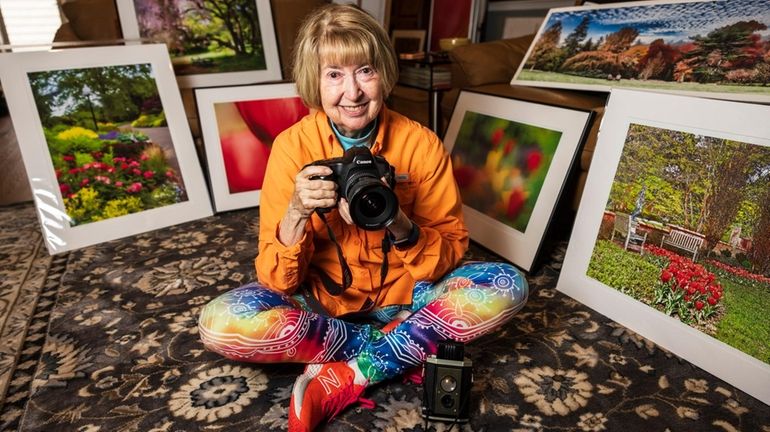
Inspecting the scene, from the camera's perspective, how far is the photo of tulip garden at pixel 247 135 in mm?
2375

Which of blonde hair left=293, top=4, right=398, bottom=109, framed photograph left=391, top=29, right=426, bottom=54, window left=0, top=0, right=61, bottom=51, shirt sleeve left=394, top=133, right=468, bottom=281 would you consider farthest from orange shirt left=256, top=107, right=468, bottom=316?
window left=0, top=0, right=61, bottom=51

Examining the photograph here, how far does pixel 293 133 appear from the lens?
1.22 meters

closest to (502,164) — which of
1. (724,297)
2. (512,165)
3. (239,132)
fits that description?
(512,165)

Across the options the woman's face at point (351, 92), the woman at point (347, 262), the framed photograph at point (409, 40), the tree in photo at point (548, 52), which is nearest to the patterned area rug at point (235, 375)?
the woman at point (347, 262)

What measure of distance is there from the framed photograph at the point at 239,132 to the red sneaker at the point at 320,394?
1.39 meters

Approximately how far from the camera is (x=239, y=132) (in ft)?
7.86

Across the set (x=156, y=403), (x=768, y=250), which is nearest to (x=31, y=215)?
(x=156, y=403)

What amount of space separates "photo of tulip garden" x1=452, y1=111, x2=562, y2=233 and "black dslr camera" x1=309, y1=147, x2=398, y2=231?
977 millimetres

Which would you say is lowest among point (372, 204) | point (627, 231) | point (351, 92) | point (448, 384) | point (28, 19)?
point (448, 384)

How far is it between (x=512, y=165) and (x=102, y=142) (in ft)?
5.51

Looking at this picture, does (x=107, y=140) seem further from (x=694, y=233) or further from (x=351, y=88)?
(x=694, y=233)

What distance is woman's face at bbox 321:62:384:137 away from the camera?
111cm

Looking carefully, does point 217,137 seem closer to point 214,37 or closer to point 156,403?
point 214,37

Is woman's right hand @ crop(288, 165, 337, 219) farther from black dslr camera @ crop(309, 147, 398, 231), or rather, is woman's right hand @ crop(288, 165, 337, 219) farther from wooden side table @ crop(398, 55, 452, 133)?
wooden side table @ crop(398, 55, 452, 133)
